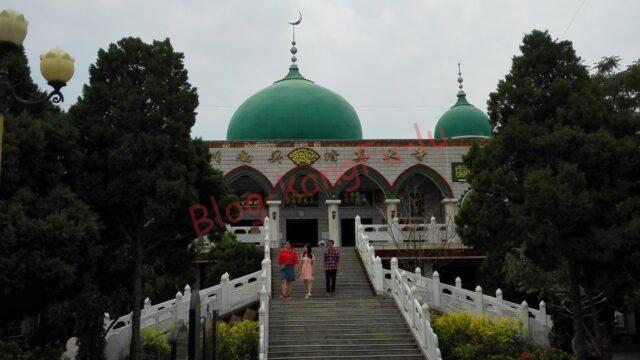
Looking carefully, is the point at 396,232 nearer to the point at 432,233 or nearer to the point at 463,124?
the point at 432,233

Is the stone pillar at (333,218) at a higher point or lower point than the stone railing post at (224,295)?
higher

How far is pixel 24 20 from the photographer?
5.73m

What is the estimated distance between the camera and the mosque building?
24016 mm

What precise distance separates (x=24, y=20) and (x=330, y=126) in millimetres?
20682

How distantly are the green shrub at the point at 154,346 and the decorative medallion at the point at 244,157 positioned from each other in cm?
1218

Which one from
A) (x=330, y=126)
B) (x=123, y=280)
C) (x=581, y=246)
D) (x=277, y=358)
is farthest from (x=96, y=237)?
(x=330, y=126)

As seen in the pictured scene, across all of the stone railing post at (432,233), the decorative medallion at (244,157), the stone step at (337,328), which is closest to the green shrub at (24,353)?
the stone step at (337,328)

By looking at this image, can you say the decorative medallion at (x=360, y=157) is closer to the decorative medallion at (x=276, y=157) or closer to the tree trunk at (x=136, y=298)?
the decorative medallion at (x=276, y=157)

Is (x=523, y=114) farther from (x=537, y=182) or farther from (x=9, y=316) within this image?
(x=9, y=316)

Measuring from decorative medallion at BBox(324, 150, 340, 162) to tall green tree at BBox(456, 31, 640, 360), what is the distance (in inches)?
545

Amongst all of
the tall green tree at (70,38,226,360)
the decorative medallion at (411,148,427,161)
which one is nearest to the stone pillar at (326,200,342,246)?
the decorative medallion at (411,148,427,161)

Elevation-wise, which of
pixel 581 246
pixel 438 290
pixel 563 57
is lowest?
pixel 438 290

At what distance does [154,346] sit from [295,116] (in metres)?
15.3

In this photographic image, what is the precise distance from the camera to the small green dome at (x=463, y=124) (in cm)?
2808
